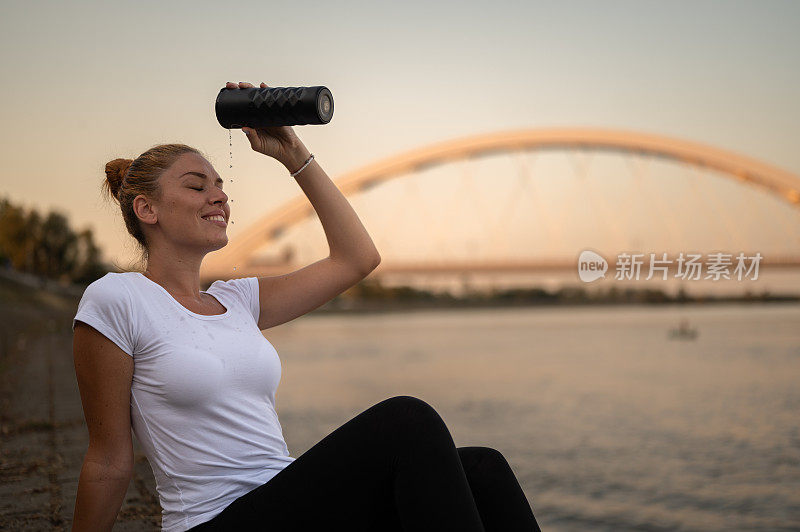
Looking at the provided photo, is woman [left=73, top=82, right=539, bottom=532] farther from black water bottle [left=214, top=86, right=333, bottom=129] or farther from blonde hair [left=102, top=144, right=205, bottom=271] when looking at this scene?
black water bottle [left=214, top=86, right=333, bottom=129]

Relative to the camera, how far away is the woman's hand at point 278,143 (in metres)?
1.66

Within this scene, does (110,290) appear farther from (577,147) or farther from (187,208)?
(577,147)

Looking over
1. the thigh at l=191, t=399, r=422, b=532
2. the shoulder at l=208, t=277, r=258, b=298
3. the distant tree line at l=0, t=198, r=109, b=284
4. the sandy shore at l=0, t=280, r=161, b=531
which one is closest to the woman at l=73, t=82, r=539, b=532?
the thigh at l=191, t=399, r=422, b=532

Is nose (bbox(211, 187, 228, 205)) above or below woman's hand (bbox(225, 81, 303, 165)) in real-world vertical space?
below

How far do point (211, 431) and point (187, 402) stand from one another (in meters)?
0.06

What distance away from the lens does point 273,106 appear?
1521mm

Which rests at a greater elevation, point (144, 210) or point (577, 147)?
point (577, 147)

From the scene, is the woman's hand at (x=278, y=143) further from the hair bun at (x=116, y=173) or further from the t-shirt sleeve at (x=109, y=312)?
the t-shirt sleeve at (x=109, y=312)

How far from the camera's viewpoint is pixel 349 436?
126 cm

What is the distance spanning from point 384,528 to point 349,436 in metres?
0.17

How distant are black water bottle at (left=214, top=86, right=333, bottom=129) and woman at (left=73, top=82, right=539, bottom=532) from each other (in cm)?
13

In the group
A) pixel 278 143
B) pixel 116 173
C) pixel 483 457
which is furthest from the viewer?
pixel 278 143

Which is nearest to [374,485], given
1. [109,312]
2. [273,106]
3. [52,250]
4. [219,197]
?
[109,312]

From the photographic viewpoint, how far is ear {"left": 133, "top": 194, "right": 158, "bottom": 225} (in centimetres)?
148
